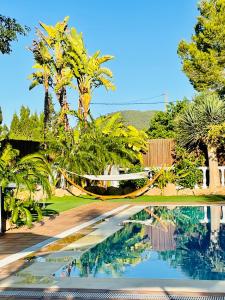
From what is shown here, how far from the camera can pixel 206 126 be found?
20141 millimetres

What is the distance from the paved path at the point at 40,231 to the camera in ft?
26.2

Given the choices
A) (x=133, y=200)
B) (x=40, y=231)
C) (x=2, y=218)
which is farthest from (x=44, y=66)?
(x=40, y=231)

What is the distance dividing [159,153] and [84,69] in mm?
5442

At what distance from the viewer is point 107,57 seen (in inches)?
940

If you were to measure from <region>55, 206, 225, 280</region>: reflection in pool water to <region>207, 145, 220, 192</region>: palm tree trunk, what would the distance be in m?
6.19

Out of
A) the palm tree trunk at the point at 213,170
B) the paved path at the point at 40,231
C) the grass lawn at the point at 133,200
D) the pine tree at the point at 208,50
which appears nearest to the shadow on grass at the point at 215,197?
the grass lawn at the point at 133,200

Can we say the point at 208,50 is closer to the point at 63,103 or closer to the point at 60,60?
the point at 60,60

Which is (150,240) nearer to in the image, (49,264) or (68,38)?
(49,264)

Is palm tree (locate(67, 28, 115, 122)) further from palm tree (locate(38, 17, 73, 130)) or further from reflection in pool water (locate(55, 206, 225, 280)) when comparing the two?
reflection in pool water (locate(55, 206, 225, 280))

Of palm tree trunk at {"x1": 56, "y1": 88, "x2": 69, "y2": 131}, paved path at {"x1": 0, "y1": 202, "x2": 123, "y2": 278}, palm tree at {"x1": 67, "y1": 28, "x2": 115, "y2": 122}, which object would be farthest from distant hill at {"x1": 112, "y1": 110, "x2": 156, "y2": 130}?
paved path at {"x1": 0, "y1": 202, "x2": 123, "y2": 278}

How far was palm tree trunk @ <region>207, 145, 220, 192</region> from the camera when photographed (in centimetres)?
2003

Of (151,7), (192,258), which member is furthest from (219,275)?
(151,7)

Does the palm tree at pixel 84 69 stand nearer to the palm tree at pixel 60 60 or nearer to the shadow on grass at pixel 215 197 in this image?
the palm tree at pixel 60 60

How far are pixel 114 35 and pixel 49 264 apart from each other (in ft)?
86.6
